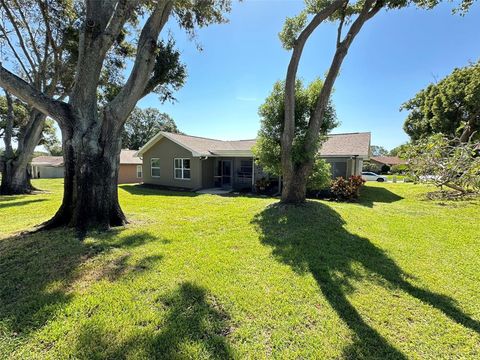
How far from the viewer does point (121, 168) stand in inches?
998

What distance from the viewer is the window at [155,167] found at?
19.1m

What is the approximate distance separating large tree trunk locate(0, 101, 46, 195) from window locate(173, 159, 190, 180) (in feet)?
27.7

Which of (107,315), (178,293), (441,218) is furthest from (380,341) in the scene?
(441,218)

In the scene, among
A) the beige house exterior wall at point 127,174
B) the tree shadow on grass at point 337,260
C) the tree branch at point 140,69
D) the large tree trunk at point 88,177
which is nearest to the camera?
the tree shadow on grass at point 337,260

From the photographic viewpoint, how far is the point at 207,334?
2.65 meters

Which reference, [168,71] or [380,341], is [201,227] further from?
[168,71]

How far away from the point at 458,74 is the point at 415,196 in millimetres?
15687

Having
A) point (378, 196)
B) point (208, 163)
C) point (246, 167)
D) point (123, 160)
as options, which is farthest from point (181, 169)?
point (378, 196)

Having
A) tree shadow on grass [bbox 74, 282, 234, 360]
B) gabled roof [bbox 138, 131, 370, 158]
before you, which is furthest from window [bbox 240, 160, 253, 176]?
tree shadow on grass [bbox 74, 282, 234, 360]

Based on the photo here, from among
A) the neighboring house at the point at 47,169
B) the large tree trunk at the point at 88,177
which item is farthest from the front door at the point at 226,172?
the neighboring house at the point at 47,169

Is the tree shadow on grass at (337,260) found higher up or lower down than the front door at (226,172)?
lower down

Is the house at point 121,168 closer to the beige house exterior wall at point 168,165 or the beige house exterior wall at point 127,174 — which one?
the beige house exterior wall at point 127,174

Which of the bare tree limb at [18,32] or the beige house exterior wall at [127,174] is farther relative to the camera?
the beige house exterior wall at [127,174]

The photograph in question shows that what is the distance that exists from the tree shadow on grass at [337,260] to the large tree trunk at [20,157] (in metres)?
15.4
